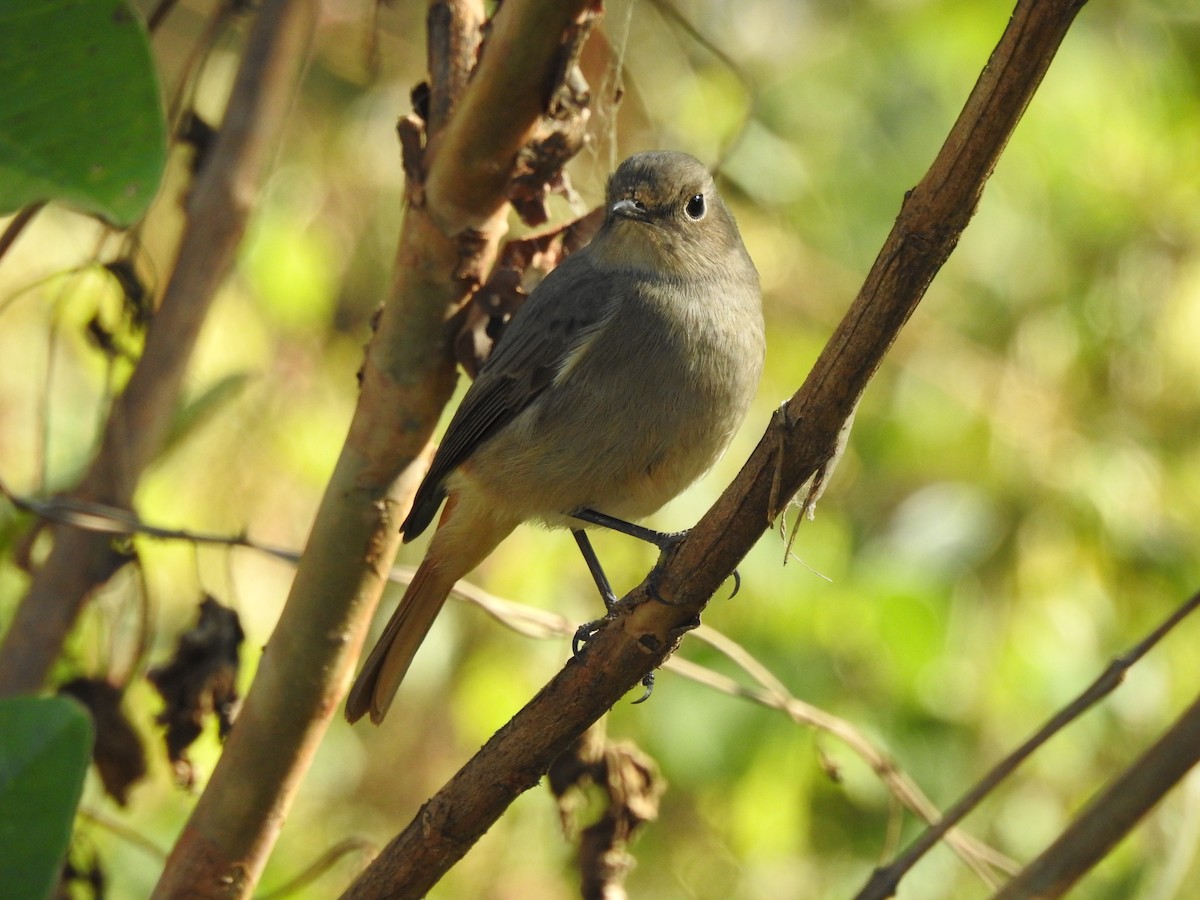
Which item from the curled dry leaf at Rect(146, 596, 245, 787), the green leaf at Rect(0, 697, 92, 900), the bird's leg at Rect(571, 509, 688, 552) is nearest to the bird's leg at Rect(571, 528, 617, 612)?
the bird's leg at Rect(571, 509, 688, 552)

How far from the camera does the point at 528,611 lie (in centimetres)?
287

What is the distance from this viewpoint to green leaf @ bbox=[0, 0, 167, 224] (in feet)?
5.50

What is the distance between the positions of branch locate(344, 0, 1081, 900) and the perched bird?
95 cm

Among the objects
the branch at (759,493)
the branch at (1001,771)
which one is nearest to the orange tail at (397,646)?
the branch at (759,493)

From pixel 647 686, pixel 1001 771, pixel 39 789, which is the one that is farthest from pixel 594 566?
pixel 39 789

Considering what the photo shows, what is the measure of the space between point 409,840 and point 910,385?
7.87 ft

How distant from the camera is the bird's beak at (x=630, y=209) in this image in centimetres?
332

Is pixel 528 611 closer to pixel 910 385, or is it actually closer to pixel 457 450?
pixel 457 450

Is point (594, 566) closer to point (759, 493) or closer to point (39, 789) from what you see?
point (759, 493)

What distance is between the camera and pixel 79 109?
1.75 meters

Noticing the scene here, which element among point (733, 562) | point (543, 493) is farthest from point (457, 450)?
point (733, 562)

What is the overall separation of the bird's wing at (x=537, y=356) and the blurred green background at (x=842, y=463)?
43 centimetres

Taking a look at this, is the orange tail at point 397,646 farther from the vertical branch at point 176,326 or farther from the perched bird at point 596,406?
the vertical branch at point 176,326

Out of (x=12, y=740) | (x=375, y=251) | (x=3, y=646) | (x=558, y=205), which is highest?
(x=558, y=205)
